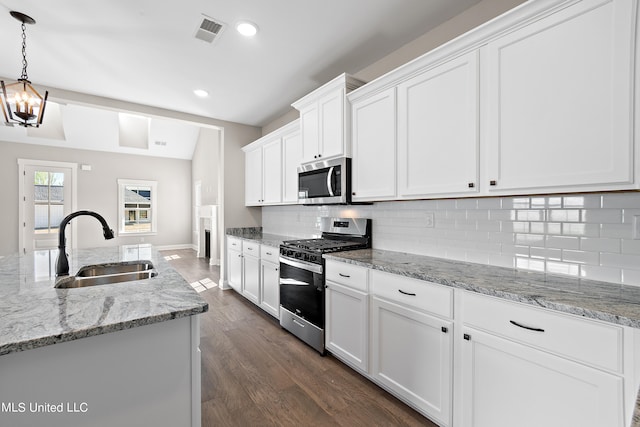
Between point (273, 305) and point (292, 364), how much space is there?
928 millimetres

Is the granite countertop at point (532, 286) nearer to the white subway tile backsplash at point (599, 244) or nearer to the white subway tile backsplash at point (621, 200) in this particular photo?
the white subway tile backsplash at point (599, 244)

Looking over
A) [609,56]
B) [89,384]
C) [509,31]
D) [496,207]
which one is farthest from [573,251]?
[89,384]

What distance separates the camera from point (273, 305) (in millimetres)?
3205

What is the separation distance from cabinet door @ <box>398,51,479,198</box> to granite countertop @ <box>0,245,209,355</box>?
5.25ft

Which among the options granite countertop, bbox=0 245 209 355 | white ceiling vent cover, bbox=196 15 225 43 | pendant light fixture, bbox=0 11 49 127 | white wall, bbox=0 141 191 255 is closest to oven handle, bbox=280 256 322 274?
granite countertop, bbox=0 245 209 355

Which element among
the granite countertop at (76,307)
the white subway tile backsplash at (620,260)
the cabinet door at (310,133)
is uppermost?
the cabinet door at (310,133)

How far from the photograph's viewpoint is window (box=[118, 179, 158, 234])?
7.83 meters

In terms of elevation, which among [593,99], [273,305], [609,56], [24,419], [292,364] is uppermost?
[609,56]

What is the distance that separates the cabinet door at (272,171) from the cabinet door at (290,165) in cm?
10

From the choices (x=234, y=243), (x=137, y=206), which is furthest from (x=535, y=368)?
(x=137, y=206)

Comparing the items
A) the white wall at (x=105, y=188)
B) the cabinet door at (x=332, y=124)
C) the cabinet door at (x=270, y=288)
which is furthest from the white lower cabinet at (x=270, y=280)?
the white wall at (x=105, y=188)

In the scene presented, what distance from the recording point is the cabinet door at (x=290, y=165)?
3.42 m

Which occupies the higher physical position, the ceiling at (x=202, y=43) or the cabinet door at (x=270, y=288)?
the ceiling at (x=202, y=43)

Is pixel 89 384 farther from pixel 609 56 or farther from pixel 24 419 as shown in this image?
pixel 609 56
